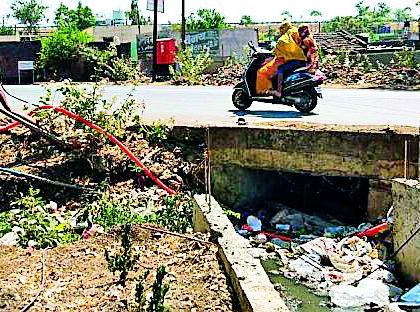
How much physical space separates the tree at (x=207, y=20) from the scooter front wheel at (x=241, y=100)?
31.5 metres

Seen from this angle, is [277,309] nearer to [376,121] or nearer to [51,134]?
[51,134]

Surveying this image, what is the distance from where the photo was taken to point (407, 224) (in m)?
8.25

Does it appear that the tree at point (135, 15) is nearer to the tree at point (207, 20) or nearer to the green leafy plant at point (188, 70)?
the tree at point (207, 20)

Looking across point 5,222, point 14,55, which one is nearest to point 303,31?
point 5,222

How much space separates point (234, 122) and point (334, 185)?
2.07 metres

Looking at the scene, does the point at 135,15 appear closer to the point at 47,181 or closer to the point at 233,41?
the point at 233,41

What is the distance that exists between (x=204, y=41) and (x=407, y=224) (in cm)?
2181

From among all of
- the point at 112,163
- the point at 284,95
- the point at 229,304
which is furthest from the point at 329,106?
the point at 229,304

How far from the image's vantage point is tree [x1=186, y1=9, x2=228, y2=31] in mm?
44344

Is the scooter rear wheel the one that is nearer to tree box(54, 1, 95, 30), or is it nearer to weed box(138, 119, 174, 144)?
weed box(138, 119, 174, 144)

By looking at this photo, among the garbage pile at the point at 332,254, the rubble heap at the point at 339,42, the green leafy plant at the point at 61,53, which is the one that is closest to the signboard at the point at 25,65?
the green leafy plant at the point at 61,53

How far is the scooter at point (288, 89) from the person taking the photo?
38.1ft

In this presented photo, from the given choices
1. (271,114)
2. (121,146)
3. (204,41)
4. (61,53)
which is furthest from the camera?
(204,41)

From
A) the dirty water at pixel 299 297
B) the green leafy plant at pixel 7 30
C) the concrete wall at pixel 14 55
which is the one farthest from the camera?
the green leafy plant at pixel 7 30
